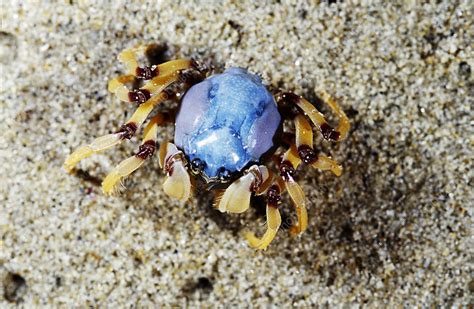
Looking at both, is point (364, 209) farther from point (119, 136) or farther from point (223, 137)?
point (119, 136)

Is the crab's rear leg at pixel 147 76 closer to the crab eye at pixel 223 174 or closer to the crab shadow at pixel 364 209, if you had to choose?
the crab shadow at pixel 364 209

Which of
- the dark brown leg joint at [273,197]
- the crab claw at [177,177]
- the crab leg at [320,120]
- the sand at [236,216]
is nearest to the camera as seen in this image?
the crab claw at [177,177]

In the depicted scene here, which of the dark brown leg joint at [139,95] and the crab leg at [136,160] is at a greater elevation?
the dark brown leg joint at [139,95]

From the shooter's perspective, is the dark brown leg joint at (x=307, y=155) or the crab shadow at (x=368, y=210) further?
the crab shadow at (x=368, y=210)

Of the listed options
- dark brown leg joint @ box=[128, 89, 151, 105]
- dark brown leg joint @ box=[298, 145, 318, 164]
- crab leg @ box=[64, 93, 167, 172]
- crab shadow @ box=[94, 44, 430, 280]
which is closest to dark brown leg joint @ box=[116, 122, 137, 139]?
crab leg @ box=[64, 93, 167, 172]

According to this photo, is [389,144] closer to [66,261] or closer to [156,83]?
[156,83]

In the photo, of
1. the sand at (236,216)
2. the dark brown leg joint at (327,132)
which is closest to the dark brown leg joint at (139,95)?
the sand at (236,216)

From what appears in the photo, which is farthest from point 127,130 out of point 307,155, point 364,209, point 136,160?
point 364,209

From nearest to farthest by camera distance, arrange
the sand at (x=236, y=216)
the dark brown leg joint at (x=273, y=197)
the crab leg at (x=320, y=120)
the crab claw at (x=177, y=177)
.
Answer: the crab claw at (x=177, y=177) < the dark brown leg joint at (x=273, y=197) < the crab leg at (x=320, y=120) < the sand at (x=236, y=216)
